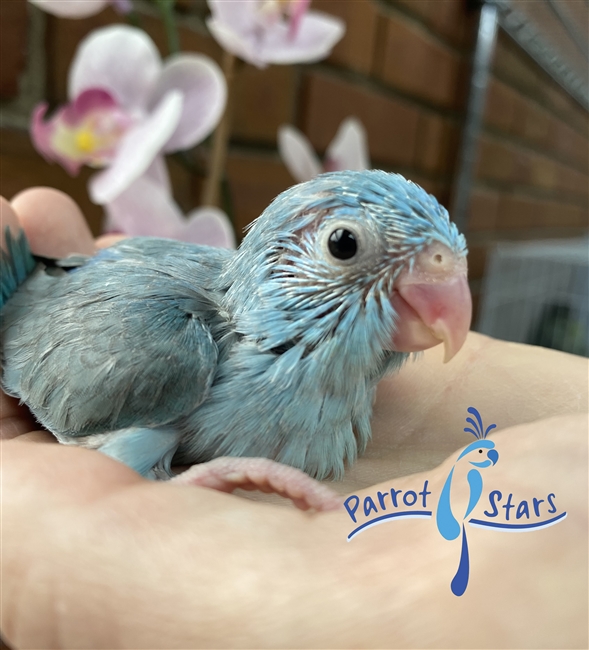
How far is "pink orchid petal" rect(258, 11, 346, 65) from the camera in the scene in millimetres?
967

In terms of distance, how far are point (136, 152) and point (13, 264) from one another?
264 millimetres

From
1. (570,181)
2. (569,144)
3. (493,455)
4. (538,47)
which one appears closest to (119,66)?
(493,455)

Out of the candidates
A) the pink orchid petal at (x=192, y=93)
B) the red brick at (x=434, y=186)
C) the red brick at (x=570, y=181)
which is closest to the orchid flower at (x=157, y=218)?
the pink orchid petal at (x=192, y=93)

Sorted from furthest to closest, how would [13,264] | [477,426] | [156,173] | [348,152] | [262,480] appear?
[348,152], [156,173], [13,264], [477,426], [262,480]

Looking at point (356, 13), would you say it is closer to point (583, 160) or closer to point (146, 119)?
point (146, 119)

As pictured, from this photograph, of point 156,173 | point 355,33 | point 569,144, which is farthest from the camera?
point 569,144

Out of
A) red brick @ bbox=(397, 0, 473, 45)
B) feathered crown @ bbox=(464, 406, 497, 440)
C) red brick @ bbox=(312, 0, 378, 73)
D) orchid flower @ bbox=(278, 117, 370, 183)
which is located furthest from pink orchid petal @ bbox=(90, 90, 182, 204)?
red brick @ bbox=(397, 0, 473, 45)

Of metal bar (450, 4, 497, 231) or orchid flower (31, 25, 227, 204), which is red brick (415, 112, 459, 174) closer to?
metal bar (450, 4, 497, 231)

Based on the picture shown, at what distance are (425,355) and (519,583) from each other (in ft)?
1.81

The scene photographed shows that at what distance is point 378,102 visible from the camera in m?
1.72

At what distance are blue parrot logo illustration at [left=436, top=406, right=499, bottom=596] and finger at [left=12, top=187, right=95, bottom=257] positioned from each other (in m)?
0.78

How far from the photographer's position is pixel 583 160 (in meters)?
3.80

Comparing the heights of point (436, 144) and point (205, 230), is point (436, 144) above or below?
above

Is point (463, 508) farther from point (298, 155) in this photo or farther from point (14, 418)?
point (298, 155)
